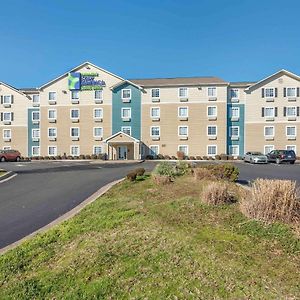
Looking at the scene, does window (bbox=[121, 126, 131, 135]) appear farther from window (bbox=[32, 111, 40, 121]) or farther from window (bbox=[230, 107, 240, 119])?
window (bbox=[230, 107, 240, 119])

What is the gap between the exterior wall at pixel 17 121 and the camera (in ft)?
162

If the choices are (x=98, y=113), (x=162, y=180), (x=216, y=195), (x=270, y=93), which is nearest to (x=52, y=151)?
(x=98, y=113)

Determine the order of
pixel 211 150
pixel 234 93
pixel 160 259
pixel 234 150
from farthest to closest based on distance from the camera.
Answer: pixel 234 93 → pixel 211 150 → pixel 234 150 → pixel 160 259

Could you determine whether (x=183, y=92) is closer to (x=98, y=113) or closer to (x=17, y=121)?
(x=98, y=113)

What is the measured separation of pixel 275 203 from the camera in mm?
5699

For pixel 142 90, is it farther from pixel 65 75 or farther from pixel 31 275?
pixel 31 275

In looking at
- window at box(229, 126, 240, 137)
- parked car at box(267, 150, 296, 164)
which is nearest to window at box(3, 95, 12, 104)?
window at box(229, 126, 240, 137)

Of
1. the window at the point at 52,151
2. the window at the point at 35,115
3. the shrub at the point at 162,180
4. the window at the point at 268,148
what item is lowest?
the shrub at the point at 162,180

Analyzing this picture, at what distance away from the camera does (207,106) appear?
45062 mm

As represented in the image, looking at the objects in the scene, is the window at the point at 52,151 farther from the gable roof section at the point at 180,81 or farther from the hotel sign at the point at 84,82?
the gable roof section at the point at 180,81

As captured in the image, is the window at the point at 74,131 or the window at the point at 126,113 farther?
the window at the point at 74,131

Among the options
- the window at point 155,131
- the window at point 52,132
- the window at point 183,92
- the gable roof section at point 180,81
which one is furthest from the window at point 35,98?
the window at point 183,92

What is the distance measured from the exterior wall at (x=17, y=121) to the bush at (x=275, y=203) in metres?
49.0

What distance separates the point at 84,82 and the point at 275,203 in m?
45.3
